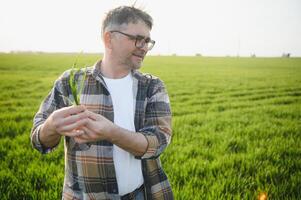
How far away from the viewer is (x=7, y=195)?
3244 mm

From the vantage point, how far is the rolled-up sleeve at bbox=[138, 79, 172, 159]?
6.15ft

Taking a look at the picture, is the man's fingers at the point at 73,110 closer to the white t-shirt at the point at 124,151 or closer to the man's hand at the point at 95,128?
the man's hand at the point at 95,128

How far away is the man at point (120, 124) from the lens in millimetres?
1901

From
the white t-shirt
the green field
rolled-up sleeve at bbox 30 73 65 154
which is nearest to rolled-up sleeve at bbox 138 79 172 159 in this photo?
the white t-shirt

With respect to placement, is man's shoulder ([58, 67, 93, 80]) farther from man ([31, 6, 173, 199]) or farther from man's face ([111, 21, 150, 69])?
man's face ([111, 21, 150, 69])

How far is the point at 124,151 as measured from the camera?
79.6 inches

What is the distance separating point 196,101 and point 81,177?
9.52 m

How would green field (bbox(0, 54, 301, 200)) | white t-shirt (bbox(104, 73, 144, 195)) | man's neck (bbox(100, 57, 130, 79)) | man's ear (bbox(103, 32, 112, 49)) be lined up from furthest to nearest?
green field (bbox(0, 54, 301, 200)), man's ear (bbox(103, 32, 112, 49)), man's neck (bbox(100, 57, 130, 79)), white t-shirt (bbox(104, 73, 144, 195))

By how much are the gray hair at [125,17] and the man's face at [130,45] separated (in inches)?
1.3

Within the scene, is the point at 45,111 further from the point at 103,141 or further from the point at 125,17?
the point at 125,17

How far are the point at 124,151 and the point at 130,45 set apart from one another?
0.83 meters

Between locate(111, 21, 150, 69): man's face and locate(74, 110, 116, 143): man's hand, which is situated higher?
locate(111, 21, 150, 69): man's face

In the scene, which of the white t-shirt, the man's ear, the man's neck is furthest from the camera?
the man's ear

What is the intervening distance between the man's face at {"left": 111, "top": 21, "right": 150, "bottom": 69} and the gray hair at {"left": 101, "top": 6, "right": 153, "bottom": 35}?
0.11 ft
